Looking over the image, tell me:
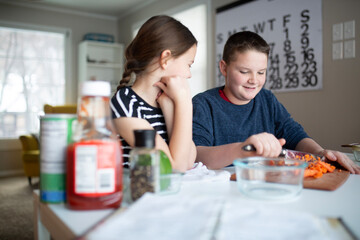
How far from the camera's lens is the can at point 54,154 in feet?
1.82

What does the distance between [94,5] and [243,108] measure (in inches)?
180

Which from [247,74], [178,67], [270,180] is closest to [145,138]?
[270,180]

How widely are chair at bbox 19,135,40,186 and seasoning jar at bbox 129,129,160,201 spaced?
3839mm

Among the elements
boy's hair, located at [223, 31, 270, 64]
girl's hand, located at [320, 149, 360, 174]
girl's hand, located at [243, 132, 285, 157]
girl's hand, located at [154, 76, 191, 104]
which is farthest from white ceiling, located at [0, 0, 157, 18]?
girl's hand, located at [243, 132, 285, 157]

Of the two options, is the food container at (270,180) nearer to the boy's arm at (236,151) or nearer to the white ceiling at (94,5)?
the boy's arm at (236,151)

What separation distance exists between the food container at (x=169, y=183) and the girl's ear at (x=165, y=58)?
18.9 inches

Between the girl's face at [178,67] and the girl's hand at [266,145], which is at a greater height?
the girl's face at [178,67]

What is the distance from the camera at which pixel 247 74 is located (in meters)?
1.40

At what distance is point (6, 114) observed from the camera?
498 centimetres

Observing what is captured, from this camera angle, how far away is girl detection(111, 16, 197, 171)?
94cm

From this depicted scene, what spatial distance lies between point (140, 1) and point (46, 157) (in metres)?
5.03

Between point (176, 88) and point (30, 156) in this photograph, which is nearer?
point (176, 88)

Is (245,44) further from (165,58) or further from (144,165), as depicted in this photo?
(144,165)

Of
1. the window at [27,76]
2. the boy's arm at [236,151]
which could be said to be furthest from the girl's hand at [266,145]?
the window at [27,76]
